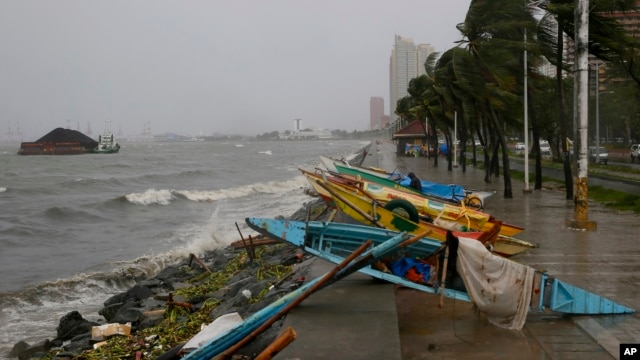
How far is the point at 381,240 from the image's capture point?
9.27 meters

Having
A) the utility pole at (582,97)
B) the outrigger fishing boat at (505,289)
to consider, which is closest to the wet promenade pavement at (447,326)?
the outrigger fishing boat at (505,289)

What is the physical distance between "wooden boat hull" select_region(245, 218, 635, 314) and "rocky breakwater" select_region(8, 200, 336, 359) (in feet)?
2.68

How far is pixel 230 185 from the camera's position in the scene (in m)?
48.1

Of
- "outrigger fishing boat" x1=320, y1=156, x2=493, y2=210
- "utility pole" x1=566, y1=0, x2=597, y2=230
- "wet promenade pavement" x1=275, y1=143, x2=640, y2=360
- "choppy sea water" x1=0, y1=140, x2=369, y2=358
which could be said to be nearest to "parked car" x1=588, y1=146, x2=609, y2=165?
"choppy sea water" x1=0, y1=140, x2=369, y2=358

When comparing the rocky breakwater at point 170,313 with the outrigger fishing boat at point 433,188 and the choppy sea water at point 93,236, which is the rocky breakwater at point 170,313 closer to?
the choppy sea water at point 93,236

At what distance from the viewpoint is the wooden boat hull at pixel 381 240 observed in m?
7.79

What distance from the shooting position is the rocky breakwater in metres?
8.62

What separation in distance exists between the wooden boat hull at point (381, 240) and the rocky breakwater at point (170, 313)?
0.82 metres

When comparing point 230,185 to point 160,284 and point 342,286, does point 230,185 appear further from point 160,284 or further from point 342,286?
point 342,286

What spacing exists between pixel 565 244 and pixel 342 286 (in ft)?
20.2

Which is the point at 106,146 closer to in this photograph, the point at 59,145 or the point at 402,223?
the point at 59,145

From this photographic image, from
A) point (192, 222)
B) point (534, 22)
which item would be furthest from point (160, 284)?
point (534, 22)

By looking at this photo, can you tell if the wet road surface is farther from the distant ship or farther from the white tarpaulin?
the distant ship

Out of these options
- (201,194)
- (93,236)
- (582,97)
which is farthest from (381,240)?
(201,194)
